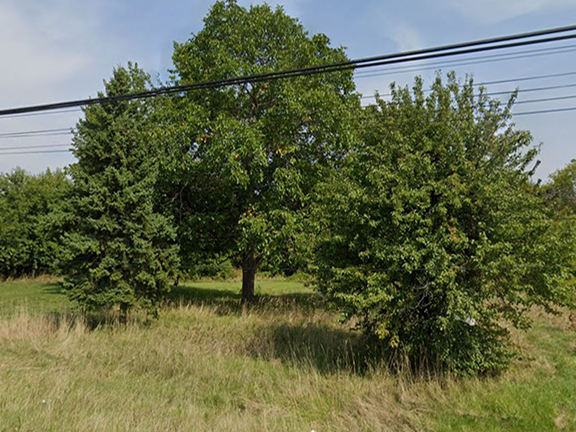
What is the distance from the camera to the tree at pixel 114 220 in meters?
10.1

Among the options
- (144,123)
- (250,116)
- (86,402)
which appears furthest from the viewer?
(250,116)

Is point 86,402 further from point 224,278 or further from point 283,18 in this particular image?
point 224,278

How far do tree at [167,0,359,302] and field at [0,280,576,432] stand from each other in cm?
379

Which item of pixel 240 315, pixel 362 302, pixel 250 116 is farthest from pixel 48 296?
pixel 362 302

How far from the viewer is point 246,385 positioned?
21.4 ft

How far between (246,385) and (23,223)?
89.0ft

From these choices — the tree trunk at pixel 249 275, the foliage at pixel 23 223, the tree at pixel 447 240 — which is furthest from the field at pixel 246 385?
the foliage at pixel 23 223

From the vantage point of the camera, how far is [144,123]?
12039 millimetres

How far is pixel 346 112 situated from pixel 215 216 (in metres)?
5.60

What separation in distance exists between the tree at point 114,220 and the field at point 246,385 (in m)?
1.10

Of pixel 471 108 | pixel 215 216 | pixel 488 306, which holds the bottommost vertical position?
pixel 488 306

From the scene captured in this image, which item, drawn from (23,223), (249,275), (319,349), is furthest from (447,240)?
(23,223)

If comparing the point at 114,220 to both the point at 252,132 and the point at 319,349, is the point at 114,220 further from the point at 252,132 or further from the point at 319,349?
the point at 319,349

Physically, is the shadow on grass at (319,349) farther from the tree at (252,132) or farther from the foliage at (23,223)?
the foliage at (23,223)
